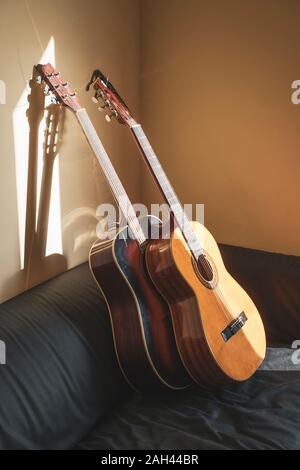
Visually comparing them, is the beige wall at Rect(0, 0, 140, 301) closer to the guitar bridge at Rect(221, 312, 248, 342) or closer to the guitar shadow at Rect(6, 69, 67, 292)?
the guitar shadow at Rect(6, 69, 67, 292)

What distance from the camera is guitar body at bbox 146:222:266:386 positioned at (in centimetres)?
126

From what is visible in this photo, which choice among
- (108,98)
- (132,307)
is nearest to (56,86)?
(108,98)

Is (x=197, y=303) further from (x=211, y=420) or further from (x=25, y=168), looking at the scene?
(x=25, y=168)

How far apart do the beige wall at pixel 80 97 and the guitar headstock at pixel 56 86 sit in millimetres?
60

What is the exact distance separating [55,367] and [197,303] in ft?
1.40

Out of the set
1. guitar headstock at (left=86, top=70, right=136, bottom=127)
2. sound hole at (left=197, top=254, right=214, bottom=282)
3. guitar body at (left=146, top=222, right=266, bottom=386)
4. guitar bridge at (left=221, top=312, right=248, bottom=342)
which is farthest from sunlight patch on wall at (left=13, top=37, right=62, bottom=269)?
guitar bridge at (left=221, top=312, right=248, bottom=342)

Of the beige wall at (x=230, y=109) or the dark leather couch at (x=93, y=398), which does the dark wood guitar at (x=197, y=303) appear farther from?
the beige wall at (x=230, y=109)

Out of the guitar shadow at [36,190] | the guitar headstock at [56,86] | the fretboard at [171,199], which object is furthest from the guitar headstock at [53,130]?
the fretboard at [171,199]

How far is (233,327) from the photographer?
1.32 metres

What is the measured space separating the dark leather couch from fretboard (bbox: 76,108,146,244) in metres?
0.26

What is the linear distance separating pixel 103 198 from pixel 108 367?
0.68m
